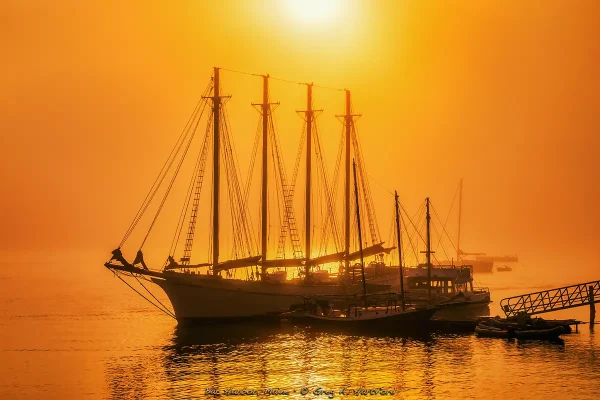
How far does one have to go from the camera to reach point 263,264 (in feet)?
353

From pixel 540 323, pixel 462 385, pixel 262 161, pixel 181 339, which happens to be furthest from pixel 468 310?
pixel 462 385

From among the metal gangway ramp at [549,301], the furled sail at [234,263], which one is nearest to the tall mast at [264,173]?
the furled sail at [234,263]

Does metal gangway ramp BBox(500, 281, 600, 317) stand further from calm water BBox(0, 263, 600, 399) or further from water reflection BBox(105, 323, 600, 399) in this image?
water reflection BBox(105, 323, 600, 399)

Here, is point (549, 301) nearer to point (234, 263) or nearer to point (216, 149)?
point (234, 263)

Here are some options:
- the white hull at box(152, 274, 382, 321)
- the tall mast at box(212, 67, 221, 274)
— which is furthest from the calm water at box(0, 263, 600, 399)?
the tall mast at box(212, 67, 221, 274)

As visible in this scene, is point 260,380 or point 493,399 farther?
point 260,380

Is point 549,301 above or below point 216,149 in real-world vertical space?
below

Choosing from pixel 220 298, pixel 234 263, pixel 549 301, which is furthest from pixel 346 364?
pixel 549 301

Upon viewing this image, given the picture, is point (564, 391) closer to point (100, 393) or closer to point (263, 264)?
point (100, 393)

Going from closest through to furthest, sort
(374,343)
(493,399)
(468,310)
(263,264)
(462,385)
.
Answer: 1. (493,399)
2. (462,385)
3. (374,343)
4. (263,264)
5. (468,310)

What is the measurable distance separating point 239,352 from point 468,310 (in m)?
43.5

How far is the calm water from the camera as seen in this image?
6644cm

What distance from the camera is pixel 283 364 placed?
75688mm

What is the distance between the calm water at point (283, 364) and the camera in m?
66.4
